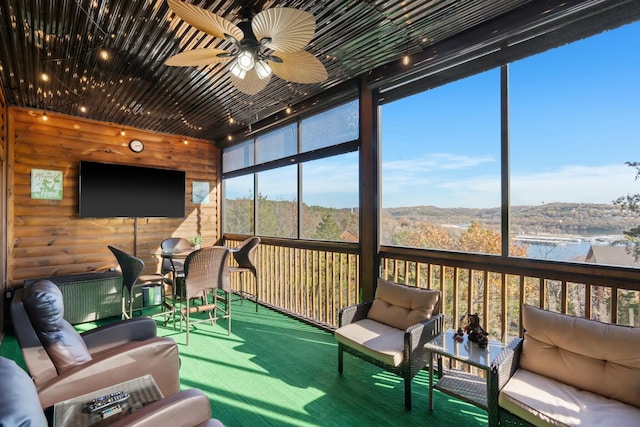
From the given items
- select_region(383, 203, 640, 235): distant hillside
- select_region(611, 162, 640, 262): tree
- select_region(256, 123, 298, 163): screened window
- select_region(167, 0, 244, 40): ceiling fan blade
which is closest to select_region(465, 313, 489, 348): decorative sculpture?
select_region(383, 203, 640, 235): distant hillside

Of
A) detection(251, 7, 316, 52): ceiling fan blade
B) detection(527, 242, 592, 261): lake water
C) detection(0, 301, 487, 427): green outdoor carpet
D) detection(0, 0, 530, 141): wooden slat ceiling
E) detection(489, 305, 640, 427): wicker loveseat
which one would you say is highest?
detection(0, 0, 530, 141): wooden slat ceiling

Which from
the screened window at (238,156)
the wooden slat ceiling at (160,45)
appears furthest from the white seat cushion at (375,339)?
the screened window at (238,156)

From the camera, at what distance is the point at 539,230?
8.04 ft

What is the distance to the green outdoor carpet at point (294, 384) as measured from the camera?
223cm

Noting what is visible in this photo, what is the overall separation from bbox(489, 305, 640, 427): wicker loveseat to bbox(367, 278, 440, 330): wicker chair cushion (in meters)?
0.70

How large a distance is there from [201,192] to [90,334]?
13.8 ft

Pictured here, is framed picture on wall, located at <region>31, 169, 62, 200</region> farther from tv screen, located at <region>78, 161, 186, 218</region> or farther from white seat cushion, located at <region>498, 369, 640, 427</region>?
white seat cushion, located at <region>498, 369, 640, 427</region>

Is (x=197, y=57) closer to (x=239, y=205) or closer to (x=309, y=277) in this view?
(x=309, y=277)

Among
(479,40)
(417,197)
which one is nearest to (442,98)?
(479,40)

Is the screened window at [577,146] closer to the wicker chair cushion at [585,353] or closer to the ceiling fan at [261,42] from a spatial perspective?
A: the wicker chair cushion at [585,353]

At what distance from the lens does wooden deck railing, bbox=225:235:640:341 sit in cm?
215

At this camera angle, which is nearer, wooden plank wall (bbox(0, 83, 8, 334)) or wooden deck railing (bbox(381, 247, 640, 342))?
wooden deck railing (bbox(381, 247, 640, 342))

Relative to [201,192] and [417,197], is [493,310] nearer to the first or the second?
[417,197]

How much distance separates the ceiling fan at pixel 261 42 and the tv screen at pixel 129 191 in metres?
3.64
